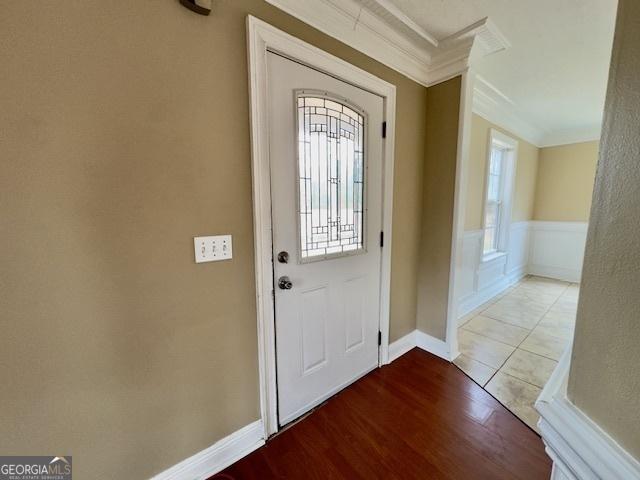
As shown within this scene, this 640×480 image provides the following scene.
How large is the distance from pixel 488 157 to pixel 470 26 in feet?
5.97

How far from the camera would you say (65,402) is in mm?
915

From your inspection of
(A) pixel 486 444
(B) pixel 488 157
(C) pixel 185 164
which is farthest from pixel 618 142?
(B) pixel 488 157

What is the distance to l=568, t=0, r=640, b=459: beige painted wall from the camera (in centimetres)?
46

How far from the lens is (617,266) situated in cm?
48

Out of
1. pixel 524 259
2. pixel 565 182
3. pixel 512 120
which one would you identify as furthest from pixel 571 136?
pixel 524 259

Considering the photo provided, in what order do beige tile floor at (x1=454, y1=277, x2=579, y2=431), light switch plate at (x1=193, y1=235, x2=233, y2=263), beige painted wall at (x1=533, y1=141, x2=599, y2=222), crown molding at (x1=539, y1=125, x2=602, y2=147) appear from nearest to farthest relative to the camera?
light switch plate at (x1=193, y1=235, x2=233, y2=263) < beige tile floor at (x1=454, y1=277, x2=579, y2=431) < crown molding at (x1=539, y1=125, x2=602, y2=147) < beige painted wall at (x1=533, y1=141, x2=599, y2=222)

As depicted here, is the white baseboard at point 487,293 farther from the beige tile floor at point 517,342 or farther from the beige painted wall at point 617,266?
the beige painted wall at point 617,266

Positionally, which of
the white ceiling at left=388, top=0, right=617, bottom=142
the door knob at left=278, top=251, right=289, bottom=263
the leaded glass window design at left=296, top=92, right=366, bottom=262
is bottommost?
the door knob at left=278, top=251, right=289, bottom=263

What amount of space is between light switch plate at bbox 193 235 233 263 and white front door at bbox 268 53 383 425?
0.83ft

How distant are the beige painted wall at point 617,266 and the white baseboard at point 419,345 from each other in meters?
1.71

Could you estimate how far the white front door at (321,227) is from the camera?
4.40 feet

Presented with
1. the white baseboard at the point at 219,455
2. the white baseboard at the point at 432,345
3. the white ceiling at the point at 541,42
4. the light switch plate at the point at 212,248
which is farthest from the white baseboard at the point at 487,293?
the light switch plate at the point at 212,248

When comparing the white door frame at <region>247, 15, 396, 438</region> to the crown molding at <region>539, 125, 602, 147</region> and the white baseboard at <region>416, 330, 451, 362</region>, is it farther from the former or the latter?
the crown molding at <region>539, 125, 602, 147</region>

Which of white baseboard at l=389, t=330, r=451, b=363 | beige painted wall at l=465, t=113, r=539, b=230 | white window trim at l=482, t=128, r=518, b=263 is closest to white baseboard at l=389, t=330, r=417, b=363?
white baseboard at l=389, t=330, r=451, b=363
